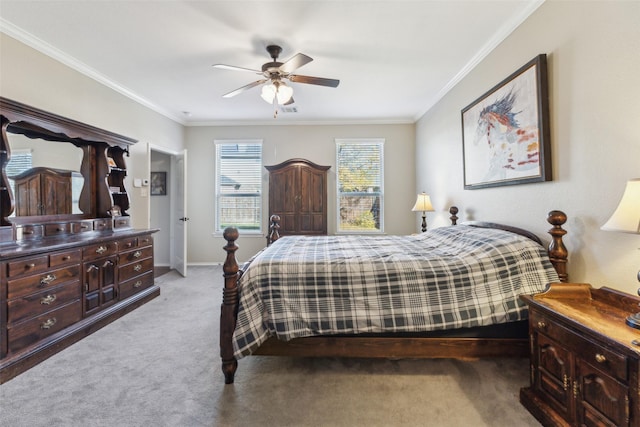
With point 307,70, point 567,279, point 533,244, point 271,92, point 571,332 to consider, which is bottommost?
point 571,332

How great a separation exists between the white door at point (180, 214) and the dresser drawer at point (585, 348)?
4413 mm

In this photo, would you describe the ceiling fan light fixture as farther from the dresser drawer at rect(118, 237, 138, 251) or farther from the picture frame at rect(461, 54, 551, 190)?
the dresser drawer at rect(118, 237, 138, 251)

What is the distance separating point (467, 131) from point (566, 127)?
126cm

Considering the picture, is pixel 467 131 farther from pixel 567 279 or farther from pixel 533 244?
pixel 567 279

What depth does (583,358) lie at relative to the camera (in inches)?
50.1

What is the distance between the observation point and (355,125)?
5.14 meters

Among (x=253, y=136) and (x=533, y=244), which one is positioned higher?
(x=253, y=136)

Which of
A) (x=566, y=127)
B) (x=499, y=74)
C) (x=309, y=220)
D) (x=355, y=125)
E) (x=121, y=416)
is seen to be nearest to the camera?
→ (x=121, y=416)

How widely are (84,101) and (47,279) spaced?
6.74 ft

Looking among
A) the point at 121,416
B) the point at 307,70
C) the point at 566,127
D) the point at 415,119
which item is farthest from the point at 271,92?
the point at 415,119

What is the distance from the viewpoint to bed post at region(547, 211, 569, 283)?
1775 millimetres

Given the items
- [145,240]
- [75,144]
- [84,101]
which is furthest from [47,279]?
[84,101]

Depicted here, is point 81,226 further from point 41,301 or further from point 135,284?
point 41,301

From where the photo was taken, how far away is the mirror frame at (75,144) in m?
2.19
